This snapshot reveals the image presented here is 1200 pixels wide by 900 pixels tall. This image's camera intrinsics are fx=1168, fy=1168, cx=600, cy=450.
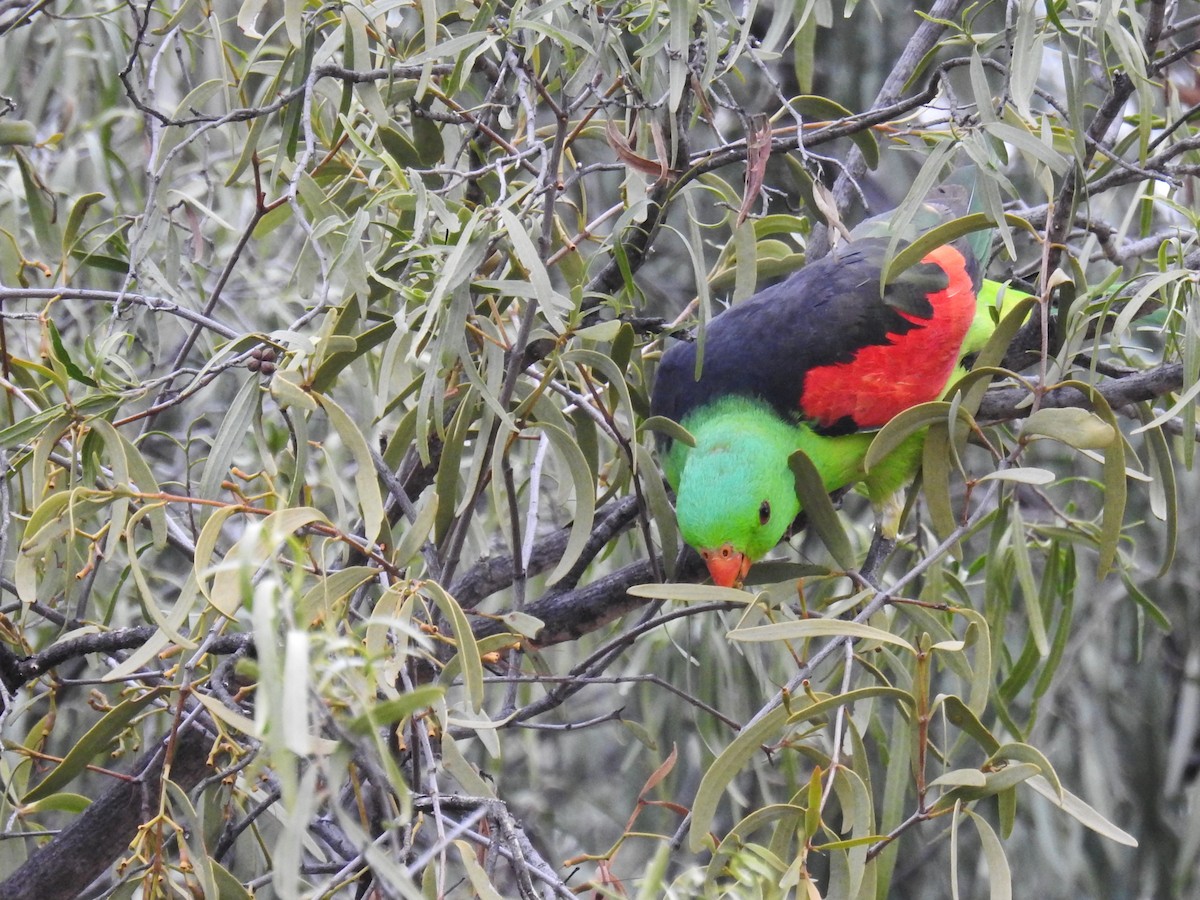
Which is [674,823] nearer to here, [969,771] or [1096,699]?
[1096,699]

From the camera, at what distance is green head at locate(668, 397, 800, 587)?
166 centimetres

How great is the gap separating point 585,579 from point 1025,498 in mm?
1023

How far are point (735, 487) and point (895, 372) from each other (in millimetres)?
402

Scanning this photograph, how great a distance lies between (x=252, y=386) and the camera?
1191 millimetres

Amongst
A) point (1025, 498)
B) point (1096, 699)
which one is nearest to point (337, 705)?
point (1025, 498)

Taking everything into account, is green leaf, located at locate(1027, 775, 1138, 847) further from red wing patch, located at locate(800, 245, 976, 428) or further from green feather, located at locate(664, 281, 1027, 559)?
red wing patch, located at locate(800, 245, 976, 428)

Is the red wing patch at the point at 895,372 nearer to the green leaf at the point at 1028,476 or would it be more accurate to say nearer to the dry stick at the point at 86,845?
the green leaf at the point at 1028,476

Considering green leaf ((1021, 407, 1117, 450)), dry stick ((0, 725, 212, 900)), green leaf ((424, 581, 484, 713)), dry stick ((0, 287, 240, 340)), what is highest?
dry stick ((0, 287, 240, 340))

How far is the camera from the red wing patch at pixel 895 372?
1886mm

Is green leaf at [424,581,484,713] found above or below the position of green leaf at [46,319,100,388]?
below

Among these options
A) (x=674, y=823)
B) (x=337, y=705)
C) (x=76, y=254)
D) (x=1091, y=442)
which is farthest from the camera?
(x=674, y=823)

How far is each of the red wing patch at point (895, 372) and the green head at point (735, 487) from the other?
0.08 metres

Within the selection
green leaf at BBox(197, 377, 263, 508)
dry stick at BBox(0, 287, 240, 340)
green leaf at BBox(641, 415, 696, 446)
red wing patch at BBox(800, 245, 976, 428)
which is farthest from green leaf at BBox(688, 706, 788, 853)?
red wing patch at BBox(800, 245, 976, 428)

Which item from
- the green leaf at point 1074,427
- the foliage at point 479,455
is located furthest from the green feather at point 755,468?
the green leaf at point 1074,427
